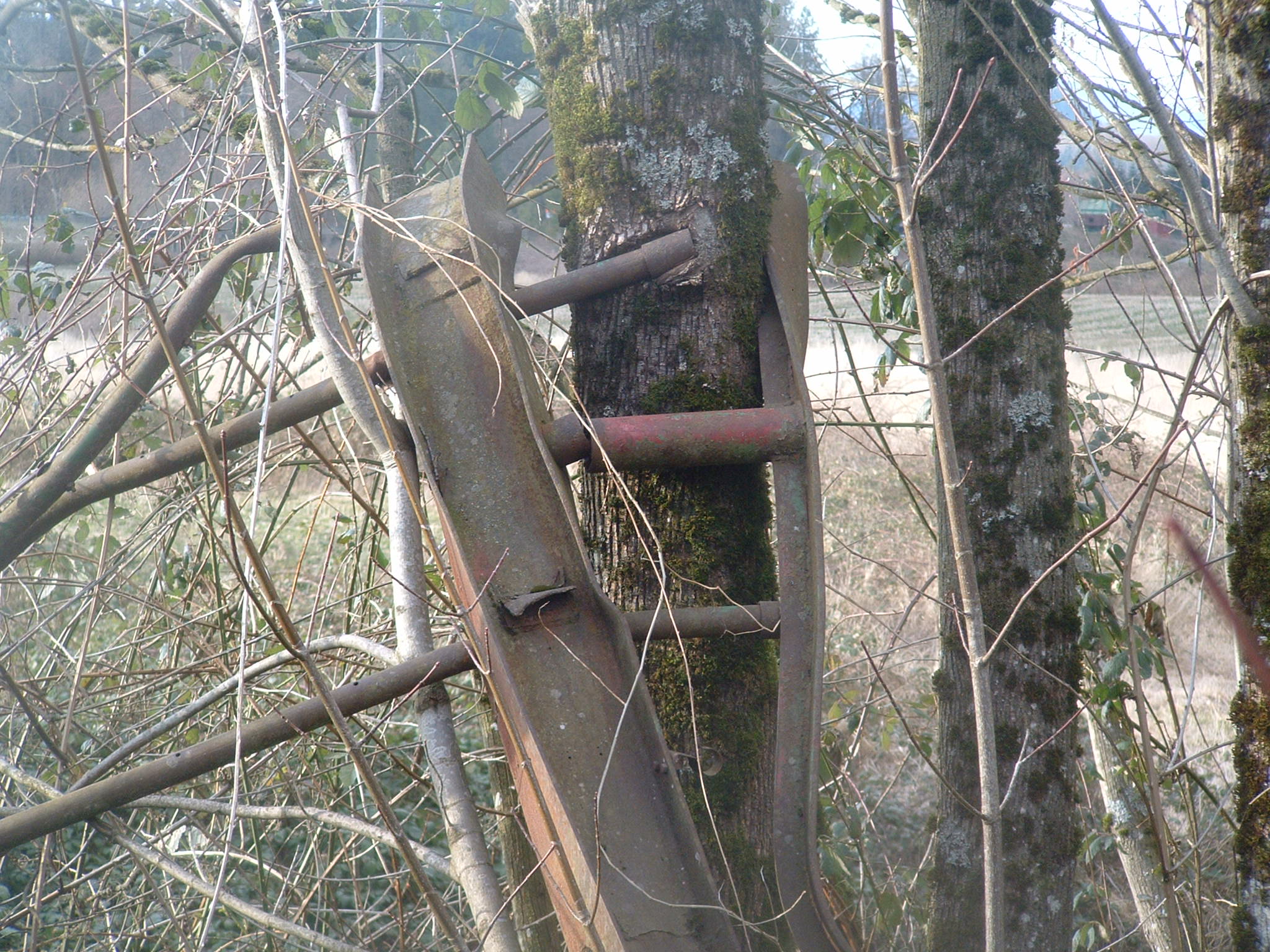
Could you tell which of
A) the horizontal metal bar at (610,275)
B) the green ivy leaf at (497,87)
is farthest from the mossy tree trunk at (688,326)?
the green ivy leaf at (497,87)

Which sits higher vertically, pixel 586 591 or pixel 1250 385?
pixel 1250 385

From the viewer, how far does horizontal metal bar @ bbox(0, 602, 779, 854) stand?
4.92 feet

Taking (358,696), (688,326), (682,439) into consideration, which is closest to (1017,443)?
(688,326)

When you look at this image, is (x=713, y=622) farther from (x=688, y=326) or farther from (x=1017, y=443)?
(x=1017, y=443)

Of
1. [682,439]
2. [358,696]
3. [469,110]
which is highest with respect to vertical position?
[469,110]

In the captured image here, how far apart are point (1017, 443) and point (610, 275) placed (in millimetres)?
1255

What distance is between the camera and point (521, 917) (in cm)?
296

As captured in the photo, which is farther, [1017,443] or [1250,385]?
[1017,443]

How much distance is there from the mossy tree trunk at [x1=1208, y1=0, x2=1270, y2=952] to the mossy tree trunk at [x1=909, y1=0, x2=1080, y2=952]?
80 centimetres

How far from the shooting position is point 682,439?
1509mm

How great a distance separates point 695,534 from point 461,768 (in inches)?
23.3

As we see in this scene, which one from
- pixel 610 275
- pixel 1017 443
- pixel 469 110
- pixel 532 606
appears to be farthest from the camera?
pixel 469 110

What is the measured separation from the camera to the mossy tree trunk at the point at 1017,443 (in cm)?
232

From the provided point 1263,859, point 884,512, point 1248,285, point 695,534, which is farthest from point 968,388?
→ point 884,512
